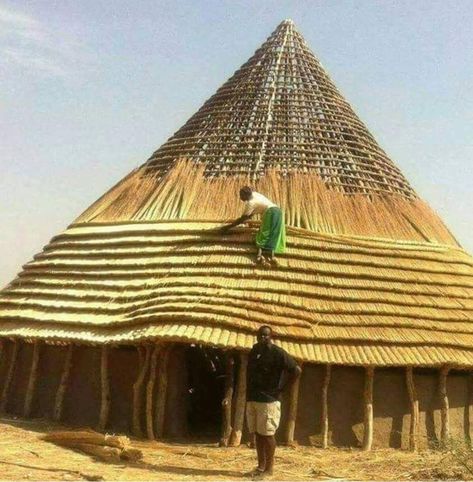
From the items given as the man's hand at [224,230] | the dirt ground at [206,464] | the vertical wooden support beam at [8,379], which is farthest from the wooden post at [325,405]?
the vertical wooden support beam at [8,379]

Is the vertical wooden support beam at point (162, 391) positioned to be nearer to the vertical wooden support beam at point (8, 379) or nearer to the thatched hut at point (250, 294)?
the thatched hut at point (250, 294)

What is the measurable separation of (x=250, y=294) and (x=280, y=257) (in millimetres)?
897

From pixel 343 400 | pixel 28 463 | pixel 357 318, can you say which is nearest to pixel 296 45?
pixel 357 318

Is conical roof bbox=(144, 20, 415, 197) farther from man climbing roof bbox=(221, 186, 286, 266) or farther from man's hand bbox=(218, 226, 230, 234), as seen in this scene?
man climbing roof bbox=(221, 186, 286, 266)

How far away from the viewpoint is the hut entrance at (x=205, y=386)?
470 inches

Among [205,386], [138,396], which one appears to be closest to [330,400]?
[138,396]

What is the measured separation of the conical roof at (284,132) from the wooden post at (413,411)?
3544 mm

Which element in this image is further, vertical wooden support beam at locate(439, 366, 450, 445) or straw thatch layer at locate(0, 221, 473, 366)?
vertical wooden support beam at locate(439, 366, 450, 445)

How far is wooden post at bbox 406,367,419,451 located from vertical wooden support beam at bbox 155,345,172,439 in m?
3.05

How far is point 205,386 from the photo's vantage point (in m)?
12.9

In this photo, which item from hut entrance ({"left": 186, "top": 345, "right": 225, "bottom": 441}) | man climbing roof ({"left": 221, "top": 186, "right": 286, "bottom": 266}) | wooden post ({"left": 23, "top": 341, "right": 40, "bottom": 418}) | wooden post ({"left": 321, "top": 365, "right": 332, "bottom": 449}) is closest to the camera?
wooden post ({"left": 321, "top": 365, "right": 332, "bottom": 449})

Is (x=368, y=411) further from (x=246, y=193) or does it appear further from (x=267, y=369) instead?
(x=246, y=193)

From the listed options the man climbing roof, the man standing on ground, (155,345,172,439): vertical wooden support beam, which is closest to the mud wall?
(155,345,172,439): vertical wooden support beam

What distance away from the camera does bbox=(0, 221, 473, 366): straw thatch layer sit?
9.87 metres
